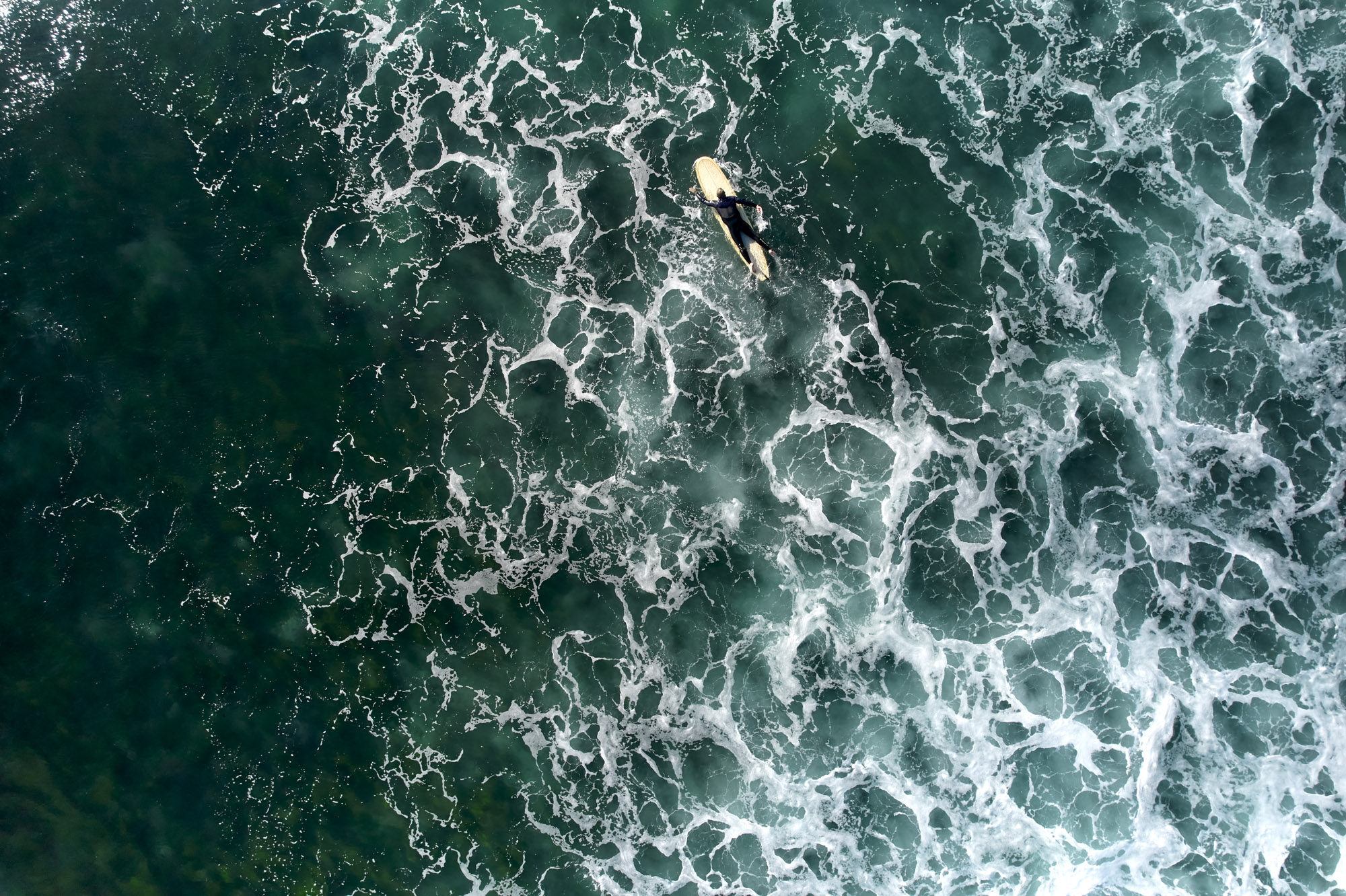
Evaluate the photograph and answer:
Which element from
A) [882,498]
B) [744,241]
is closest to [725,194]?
[744,241]

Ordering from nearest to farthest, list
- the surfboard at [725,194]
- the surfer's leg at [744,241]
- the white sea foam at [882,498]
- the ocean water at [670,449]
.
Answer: the white sea foam at [882,498]
the ocean water at [670,449]
the surfer's leg at [744,241]
the surfboard at [725,194]

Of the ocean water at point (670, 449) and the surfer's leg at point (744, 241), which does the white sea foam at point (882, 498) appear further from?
the surfer's leg at point (744, 241)

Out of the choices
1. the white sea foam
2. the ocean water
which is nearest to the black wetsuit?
the ocean water

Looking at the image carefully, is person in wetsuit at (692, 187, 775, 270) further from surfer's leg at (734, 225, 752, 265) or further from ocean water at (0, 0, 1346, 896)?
ocean water at (0, 0, 1346, 896)

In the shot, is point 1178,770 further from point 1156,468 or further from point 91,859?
point 91,859

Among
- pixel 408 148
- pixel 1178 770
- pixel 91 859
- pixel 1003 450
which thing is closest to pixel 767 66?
pixel 408 148

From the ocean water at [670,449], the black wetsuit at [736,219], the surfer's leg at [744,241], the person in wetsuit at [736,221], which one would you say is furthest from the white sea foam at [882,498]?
the black wetsuit at [736,219]
